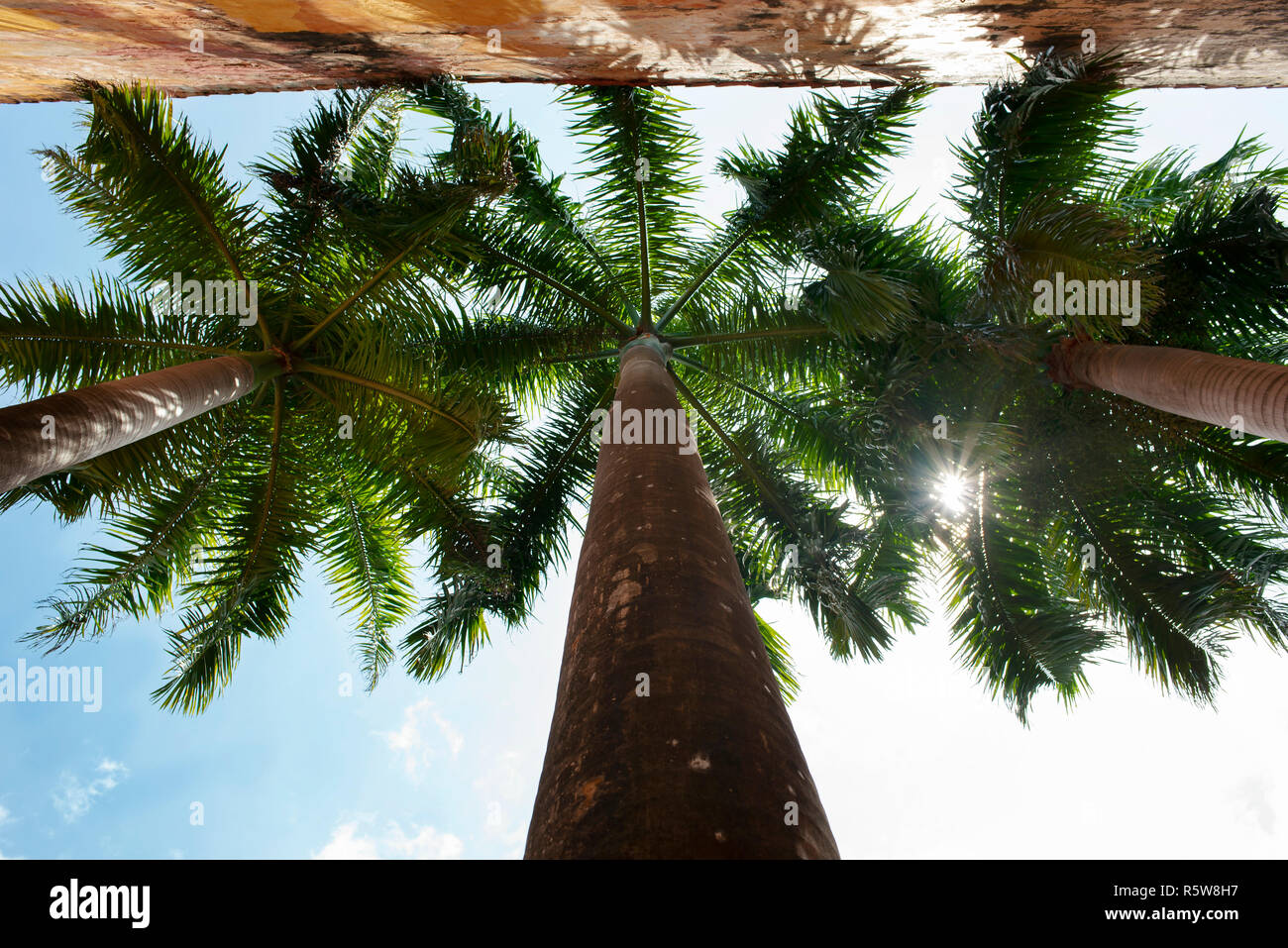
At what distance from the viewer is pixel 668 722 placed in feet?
6.93

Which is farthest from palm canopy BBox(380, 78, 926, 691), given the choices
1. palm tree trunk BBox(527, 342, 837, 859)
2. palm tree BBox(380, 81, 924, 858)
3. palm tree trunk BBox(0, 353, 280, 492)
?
palm tree trunk BBox(527, 342, 837, 859)

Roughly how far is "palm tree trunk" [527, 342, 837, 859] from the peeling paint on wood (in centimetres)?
540

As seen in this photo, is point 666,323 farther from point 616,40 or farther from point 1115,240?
point 1115,240

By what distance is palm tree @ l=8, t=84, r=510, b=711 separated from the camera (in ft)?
21.1

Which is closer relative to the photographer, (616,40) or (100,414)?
(100,414)

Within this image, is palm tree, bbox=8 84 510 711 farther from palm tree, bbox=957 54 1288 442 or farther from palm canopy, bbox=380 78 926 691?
palm tree, bbox=957 54 1288 442

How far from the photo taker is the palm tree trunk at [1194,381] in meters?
4.59

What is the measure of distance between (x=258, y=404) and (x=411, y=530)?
2.24 meters

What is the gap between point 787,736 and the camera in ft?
7.39

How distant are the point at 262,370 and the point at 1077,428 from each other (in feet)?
26.9

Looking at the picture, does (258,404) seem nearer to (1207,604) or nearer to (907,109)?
(907,109)

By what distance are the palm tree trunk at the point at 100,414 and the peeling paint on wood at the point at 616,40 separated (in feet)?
10.1

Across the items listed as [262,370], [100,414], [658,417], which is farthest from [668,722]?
[262,370]
